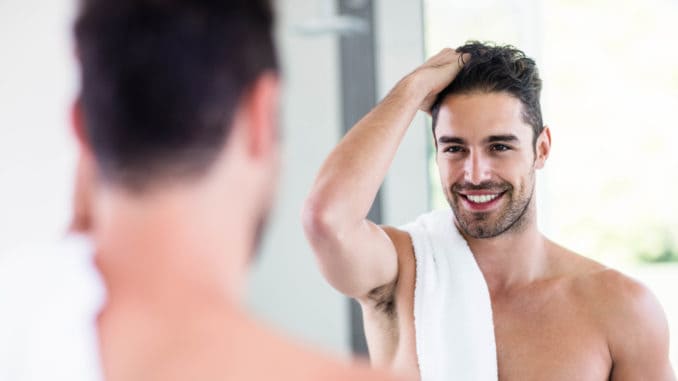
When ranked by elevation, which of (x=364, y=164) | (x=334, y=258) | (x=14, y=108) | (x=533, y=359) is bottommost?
(x=533, y=359)

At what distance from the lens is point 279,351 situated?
433mm

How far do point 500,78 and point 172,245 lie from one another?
2.77ft

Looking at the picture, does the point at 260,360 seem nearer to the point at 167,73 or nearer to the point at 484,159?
the point at 167,73

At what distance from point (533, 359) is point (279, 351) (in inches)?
31.7

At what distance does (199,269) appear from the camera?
1.45ft

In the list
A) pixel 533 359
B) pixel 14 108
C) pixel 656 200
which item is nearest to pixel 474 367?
pixel 533 359

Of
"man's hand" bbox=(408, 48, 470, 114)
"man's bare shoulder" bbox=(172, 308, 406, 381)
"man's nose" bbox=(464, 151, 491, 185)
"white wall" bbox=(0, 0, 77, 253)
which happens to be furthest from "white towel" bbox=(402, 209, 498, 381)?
"man's bare shoulder" bbox=(172, 308, 406, 381)

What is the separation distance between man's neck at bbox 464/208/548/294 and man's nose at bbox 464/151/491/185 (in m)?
0.13

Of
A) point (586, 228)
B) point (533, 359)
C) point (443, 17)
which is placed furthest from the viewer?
point (586, 228)

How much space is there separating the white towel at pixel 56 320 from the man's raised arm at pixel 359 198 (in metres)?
0.55

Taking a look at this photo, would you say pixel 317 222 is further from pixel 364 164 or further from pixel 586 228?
pixel 586 228

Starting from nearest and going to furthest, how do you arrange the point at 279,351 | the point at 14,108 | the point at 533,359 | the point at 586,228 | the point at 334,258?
1. the point at 279,351
2. the point at 14,108
3. the point at 334,258
4. the point at 533,359
5. the point at 586,228

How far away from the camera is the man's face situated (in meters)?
1.15

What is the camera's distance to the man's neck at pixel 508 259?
1.23 metres
